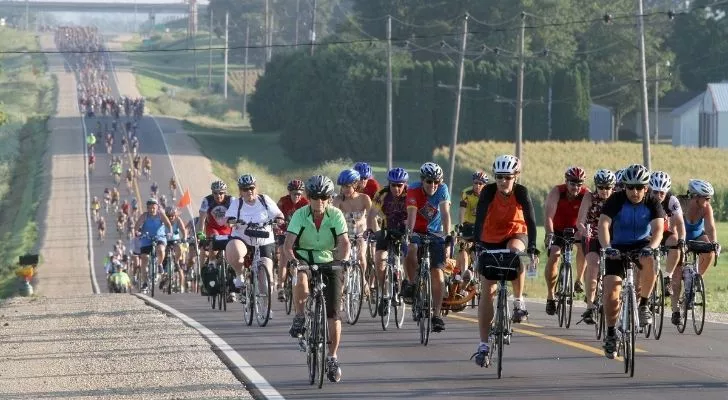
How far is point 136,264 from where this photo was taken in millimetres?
36656

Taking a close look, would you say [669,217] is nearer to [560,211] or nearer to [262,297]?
[560,211]

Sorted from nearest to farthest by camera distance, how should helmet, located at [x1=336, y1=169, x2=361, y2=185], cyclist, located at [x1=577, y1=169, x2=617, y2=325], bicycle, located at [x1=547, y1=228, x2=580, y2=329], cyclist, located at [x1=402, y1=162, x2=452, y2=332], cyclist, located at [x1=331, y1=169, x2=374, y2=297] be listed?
1. cyclist, located at [x1=577, y1=169, x2=617, y2=325]
2. cyclist, located at [x1=402, y1=162, x2=452, y2=332]
3. bicycle, located at [x1=547, y1=228, x2=580, y2=329]
4. helmet, located at [x1=336, y1=169, x2=361, y2=185]
5. cyclist, located at [x1=331, y1=169, x2=374, y2=297]

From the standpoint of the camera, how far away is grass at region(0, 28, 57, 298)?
7175cm

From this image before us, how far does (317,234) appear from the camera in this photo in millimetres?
14094

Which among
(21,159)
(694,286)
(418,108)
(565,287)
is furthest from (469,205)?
(21,159)

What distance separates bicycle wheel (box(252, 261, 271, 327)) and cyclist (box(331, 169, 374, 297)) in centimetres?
122

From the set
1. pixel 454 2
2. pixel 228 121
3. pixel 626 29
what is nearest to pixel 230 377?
pixel 454 2

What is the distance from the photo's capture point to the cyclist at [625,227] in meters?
14.1

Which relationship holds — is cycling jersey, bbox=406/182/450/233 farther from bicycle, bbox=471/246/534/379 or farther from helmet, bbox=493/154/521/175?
bicycle, bbox=471/246/534/379

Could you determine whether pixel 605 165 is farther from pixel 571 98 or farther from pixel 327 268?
pixel 327 268

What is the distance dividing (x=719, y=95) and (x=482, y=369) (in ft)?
302

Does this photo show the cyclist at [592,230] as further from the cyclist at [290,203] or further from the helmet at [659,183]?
the cyclist at [290,203]

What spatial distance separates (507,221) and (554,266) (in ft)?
17.4

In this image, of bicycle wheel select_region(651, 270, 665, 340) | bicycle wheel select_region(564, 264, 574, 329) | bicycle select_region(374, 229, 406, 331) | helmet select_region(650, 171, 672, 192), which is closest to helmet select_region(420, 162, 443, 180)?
bicycle select_region(374, 229, 406, 331)
